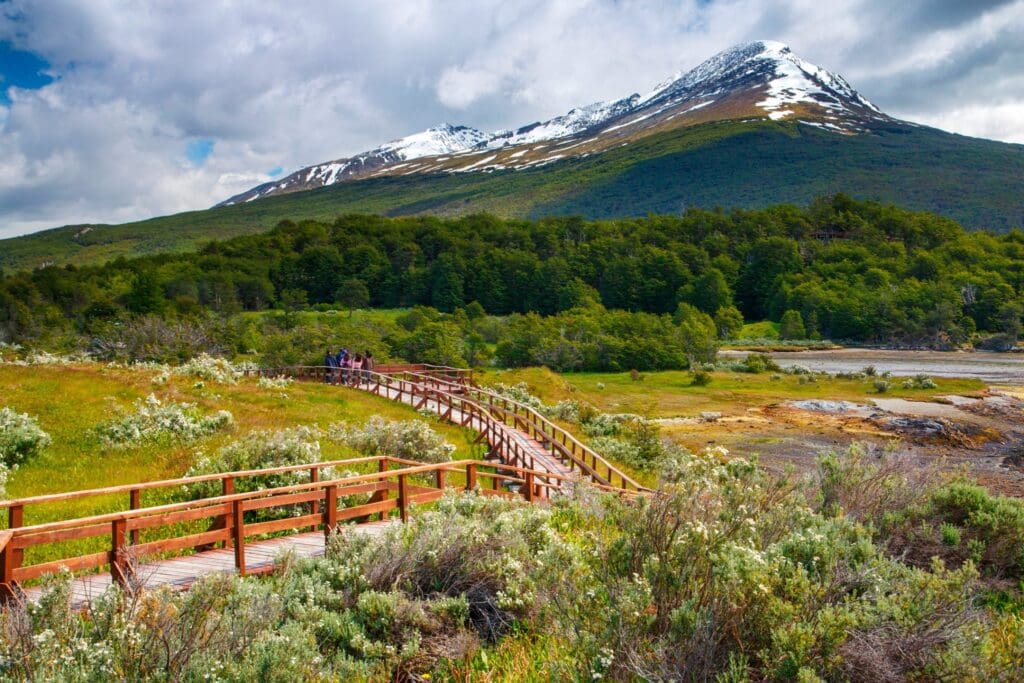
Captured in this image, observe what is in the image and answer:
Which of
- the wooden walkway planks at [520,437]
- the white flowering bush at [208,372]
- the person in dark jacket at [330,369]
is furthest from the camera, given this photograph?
the person in dark jacket at [330,369]

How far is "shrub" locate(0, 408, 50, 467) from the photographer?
15141 millimetres

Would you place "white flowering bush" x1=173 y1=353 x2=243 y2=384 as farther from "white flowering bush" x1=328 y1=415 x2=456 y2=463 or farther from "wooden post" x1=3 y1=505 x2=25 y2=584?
"wooden post" x1=3 y1=505 x2=25 y2=584

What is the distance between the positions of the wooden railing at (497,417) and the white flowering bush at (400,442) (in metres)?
2.43

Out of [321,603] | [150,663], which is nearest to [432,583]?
[321,603]

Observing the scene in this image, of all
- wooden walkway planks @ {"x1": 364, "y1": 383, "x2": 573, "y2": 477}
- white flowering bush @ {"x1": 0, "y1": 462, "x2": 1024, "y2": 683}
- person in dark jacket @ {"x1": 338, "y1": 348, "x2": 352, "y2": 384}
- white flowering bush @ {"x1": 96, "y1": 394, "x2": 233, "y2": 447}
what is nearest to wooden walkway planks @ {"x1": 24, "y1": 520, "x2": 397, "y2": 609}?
white flowering bush @ {"x1": 0, "y1": 462, "x2": 1024, "y2": 683}

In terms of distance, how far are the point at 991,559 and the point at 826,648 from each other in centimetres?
482

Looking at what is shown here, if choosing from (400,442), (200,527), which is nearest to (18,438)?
(200,527)

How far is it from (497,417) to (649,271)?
86.3 m

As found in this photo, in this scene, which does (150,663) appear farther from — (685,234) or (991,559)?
(685,234)

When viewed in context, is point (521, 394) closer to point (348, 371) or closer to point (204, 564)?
point (348, 371)

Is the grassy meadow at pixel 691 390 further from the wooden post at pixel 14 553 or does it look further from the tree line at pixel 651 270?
the tree line at pixel 651 270

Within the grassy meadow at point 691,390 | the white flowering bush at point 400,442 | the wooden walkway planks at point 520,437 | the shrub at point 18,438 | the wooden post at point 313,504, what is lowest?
the grassy meadow at point 691,390

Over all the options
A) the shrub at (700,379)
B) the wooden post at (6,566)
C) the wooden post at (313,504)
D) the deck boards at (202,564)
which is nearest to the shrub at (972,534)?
the deck boards at (202,564)

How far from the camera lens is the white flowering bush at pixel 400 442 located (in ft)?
62.8
